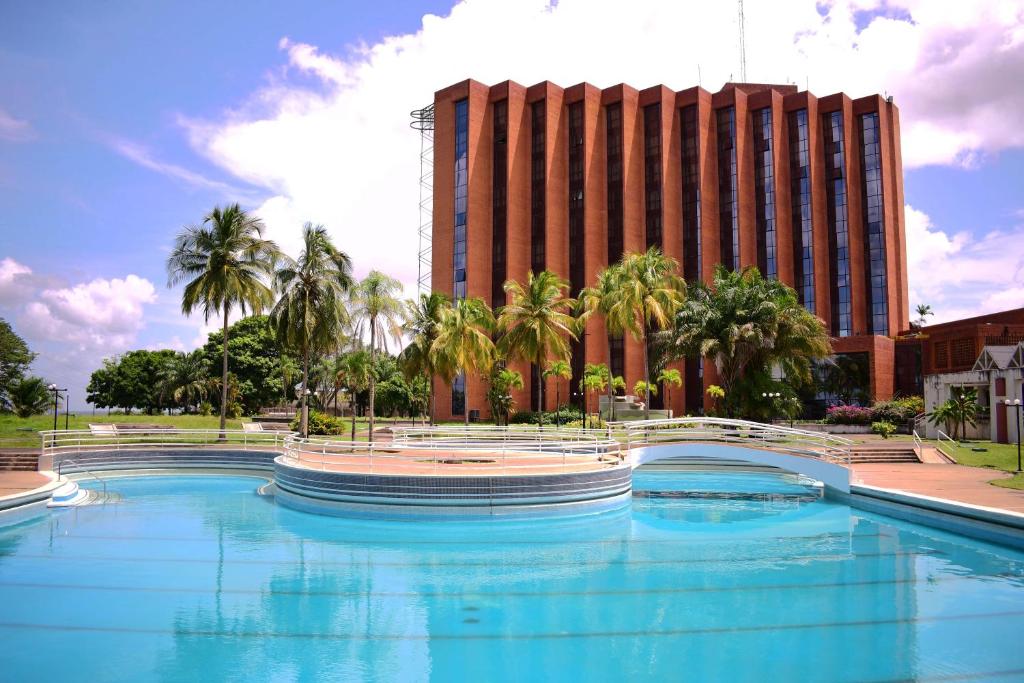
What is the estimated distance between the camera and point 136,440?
113 ft

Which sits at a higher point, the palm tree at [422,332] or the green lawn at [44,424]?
the palm tree at [422,332]

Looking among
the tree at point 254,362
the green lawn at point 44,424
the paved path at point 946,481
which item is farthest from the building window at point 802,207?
the tree at point 254,362

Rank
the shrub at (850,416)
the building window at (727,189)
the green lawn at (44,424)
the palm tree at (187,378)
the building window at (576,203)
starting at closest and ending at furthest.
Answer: the green lawn at (44,424), the shrub at (850,416), the building window at (576,203), the building window at (727,189), the palm tree at (187,378)

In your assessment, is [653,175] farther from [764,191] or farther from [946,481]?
[946,481]

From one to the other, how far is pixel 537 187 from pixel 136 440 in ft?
134

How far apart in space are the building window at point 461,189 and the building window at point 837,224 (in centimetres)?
3462

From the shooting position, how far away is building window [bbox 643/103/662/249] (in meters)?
63.9

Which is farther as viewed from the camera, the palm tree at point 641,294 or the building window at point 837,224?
the building window at point 837,224

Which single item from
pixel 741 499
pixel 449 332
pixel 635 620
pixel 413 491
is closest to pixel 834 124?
pixel 449 332

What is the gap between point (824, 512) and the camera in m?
21.0

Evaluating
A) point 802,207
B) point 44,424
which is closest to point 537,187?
point 802,207

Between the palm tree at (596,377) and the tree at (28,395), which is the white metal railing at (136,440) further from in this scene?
the tree at (28,395)

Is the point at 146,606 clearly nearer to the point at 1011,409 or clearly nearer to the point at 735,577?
the point at 735,577

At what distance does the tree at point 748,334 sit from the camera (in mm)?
42719
